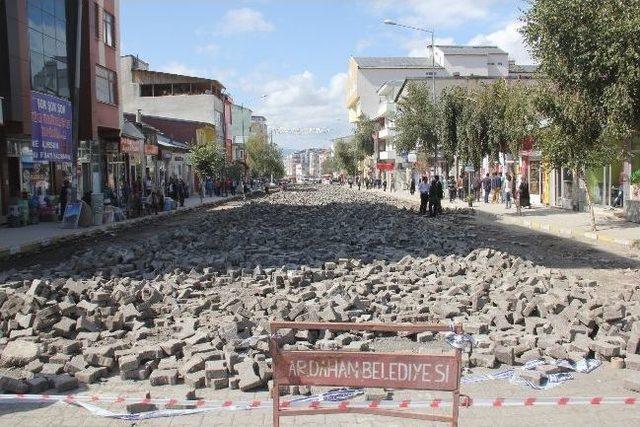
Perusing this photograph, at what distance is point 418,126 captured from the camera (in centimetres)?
4825

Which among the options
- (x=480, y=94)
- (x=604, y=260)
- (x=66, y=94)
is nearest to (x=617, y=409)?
(x=604, y=260)

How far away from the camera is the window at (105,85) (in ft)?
109

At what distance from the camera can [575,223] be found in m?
23.8

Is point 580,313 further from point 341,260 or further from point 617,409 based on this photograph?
point 341,260

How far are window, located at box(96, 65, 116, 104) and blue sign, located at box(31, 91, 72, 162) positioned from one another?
267 inches

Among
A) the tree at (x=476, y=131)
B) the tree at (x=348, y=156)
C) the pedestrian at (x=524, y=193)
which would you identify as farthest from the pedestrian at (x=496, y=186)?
the tree at (x=348, y=156)

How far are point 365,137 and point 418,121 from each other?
5388 cm

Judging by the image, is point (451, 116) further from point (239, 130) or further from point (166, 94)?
point (239, 130)

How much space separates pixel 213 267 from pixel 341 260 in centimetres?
258

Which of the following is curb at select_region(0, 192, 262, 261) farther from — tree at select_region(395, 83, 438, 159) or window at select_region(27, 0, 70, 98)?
tree at select_region(395, 83, 438, 159)

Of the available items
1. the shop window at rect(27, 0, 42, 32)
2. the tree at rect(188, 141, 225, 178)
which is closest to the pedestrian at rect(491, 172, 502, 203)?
the tree at rect(188, 141, 225, 178)

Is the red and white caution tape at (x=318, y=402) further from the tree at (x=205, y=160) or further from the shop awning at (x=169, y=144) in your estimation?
the tree at (x=205, y=160)

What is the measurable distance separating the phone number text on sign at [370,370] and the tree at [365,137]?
98.3m

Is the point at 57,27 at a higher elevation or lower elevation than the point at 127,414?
higher
